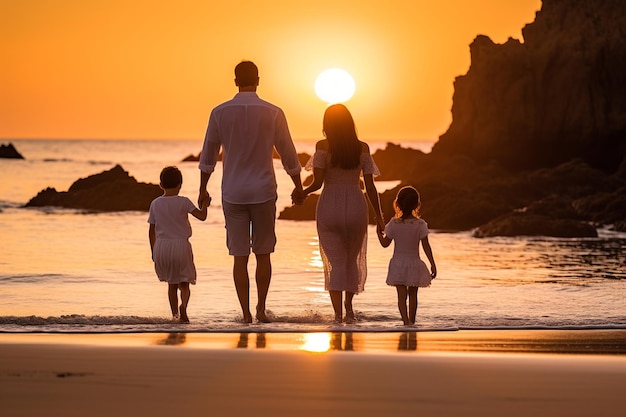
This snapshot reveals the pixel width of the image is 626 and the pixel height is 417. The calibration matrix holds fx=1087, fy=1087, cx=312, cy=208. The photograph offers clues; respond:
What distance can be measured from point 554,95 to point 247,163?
4245 centimetres

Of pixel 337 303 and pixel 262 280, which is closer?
pixel 262 280

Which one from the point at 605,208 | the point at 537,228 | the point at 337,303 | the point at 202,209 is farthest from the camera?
the point at 605,208

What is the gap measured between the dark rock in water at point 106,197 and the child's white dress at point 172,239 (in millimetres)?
24656

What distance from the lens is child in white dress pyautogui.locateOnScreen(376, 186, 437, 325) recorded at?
948cm

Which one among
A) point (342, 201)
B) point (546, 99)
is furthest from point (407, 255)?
point (546, 99)

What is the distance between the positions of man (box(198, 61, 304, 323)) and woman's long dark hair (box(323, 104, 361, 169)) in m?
0.34

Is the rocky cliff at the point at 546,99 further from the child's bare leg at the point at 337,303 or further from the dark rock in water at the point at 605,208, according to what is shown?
the child's bare leg at the point at 337,303

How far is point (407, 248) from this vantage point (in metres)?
9.56

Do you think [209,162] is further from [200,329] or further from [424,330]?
[424,330]

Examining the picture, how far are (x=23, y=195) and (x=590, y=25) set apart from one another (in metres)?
26.5

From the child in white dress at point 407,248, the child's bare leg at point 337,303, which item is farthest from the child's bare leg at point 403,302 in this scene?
the child's bare leg at point 337,303

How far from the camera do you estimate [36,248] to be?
1934 centimetres

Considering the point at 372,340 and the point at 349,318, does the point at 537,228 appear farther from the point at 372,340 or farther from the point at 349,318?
the point at 372,340

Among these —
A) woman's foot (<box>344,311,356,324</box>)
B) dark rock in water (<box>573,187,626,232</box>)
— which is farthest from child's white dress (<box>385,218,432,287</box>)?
dark rock in water (<box>573,187,626,232</box>)
